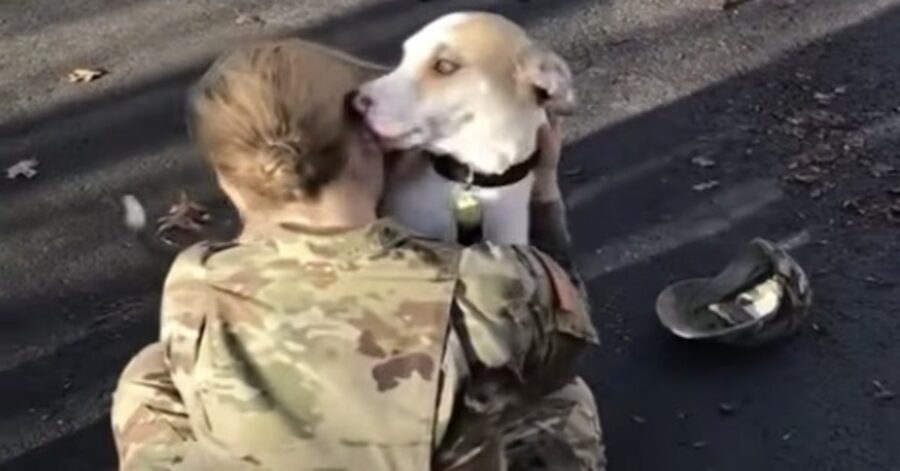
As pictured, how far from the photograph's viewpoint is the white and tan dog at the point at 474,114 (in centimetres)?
269

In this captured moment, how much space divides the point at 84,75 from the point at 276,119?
268 cm

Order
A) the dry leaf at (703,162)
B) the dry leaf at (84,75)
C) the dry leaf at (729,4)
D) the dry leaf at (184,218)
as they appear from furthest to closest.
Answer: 1. the dry leaf at (729,4)
2. the dry leaf at (84,75)
3. the dry leaf at (703,162)
4. the dry leaf at (184,218)

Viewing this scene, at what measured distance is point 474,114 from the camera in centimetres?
271

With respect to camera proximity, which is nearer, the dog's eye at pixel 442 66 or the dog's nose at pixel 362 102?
the dog's nose at pixel 362 102

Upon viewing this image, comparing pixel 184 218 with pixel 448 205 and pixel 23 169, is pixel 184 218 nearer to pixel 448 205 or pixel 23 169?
Answer: pixel 23 169

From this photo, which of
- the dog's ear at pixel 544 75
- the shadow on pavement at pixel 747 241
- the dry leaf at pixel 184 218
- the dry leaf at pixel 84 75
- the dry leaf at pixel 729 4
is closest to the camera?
the dog's ear at pixel 544 75

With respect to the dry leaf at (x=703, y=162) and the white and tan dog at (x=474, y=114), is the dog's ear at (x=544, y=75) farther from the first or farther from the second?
the dry leaf at (x=703, y=162)

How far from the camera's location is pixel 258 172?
7.12 ft

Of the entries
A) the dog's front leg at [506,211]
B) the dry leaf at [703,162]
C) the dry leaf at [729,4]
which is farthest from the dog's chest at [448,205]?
the dry leaf at [729,4]

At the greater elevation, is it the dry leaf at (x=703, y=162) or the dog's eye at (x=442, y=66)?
the dog's eye at (x=442, y=66)

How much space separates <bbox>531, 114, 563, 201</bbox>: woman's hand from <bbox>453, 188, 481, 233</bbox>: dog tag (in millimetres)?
126

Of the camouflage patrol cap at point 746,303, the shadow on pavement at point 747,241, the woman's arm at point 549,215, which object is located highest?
the woman's arm at point 549,215

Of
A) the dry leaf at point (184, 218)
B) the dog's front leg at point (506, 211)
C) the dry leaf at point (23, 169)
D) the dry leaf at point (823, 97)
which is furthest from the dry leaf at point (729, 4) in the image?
the dog's front leg at point (506, 211)

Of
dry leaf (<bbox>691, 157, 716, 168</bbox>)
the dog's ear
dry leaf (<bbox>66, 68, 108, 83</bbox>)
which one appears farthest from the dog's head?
dry leaf (<bbox>66, 68, 108, 83</bbox>)
